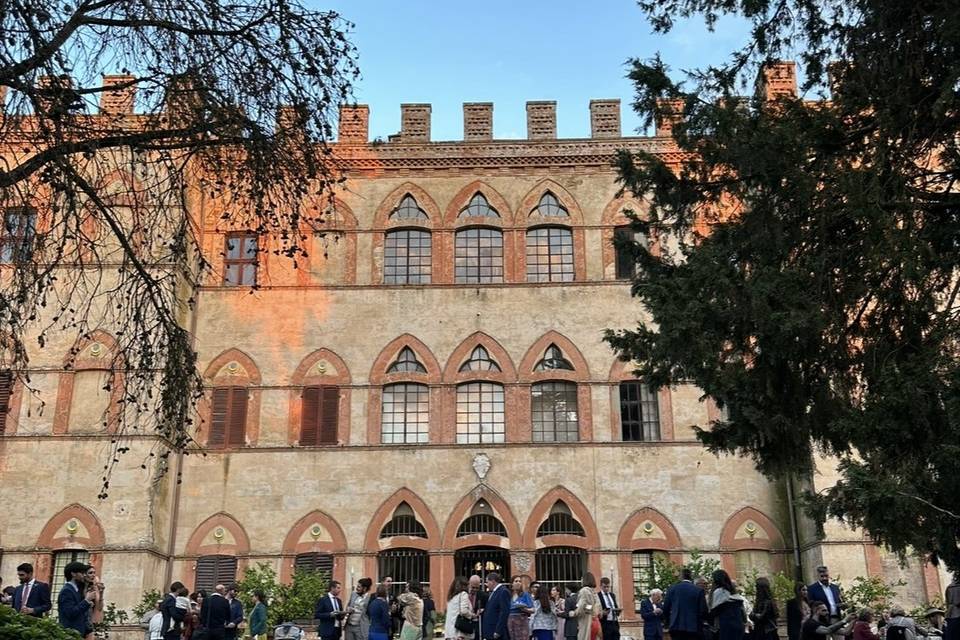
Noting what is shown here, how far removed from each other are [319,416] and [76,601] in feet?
38.9

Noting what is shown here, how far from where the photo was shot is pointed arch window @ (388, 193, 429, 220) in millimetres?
24406

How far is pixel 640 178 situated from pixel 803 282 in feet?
9.55

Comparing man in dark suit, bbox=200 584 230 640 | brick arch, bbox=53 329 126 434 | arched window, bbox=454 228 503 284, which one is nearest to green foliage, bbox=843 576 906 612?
arched window, bbox=454 228 503 284

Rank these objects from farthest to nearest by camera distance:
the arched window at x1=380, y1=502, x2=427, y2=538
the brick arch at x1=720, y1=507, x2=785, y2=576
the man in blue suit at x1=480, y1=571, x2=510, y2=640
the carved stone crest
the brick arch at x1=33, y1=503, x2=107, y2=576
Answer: the carved stone crest
the arched window at x1=380, y1=502, x2=427, y2=538
the brick arch at x1=720, y1=507, x2=785, y2=576
the brick arch at x1=33, y1=503, x2=107, y2=576
the man in blue suit at x1=480, y1=571, x2=510, y2=640

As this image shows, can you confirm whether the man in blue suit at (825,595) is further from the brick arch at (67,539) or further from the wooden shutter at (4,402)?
the wooden shutter at (4,402)

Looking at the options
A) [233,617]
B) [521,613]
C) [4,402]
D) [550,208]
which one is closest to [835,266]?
[521,613]

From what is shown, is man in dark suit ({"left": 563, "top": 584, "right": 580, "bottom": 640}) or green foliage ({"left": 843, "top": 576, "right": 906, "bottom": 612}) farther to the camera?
green foliage ({"left": 843, "top": 576, "right": 906, "bottom": 612})

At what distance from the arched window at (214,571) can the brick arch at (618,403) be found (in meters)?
8.60

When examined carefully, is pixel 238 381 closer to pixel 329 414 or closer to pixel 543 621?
pixel 329 414

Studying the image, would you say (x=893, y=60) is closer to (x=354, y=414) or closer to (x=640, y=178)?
(x=640, y=178)

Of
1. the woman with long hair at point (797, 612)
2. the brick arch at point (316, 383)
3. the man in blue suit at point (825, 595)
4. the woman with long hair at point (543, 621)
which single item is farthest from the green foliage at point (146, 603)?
the man in blue suit at point (825, 595)

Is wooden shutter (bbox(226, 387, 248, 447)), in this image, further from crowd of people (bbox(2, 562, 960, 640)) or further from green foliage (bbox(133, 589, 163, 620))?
crowd of people (bbox(2, 562, 960, 640))

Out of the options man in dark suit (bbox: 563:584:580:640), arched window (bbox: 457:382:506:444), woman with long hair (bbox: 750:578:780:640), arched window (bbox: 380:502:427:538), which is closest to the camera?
woman with long hair (bbox: 750:578:780:640)

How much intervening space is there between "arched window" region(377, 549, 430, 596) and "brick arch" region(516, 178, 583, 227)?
8.01 m
